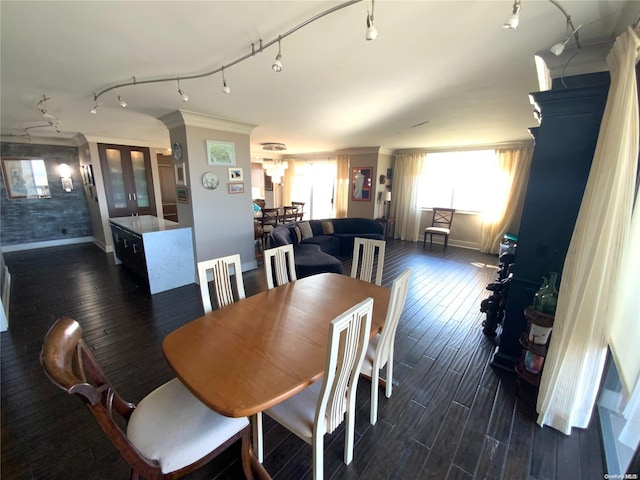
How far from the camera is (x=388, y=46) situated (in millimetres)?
1933

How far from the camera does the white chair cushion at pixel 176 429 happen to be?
1.05m

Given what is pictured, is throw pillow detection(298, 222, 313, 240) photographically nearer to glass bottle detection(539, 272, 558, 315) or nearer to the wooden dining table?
the wooden dining table

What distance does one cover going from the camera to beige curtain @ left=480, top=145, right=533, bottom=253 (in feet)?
17.3

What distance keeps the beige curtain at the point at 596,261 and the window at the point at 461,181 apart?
4.82 meters

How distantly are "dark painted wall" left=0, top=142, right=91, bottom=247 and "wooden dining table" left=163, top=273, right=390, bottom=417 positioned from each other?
702cm

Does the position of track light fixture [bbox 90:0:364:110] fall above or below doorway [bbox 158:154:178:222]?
above

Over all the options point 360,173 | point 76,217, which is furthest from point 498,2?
point 76,217

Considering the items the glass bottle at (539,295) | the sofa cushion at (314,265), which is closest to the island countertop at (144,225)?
the sofa cushion at (314,265)

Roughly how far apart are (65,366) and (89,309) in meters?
3.04

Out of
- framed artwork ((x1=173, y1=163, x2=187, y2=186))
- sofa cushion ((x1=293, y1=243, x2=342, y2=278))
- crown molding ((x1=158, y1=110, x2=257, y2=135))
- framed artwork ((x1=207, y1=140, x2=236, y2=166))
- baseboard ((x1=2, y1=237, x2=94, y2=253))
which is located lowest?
baseboard ((x1=2, y1=237, x2=94, y2=253))

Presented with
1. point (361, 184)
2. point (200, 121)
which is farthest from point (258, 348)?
point (361, 184)

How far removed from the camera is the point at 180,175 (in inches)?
149

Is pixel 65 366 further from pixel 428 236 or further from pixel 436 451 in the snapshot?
pixel 428 236

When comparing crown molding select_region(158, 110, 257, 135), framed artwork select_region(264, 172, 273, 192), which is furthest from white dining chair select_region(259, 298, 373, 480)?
framed artwork select_region(264, 172, 273, 192)
